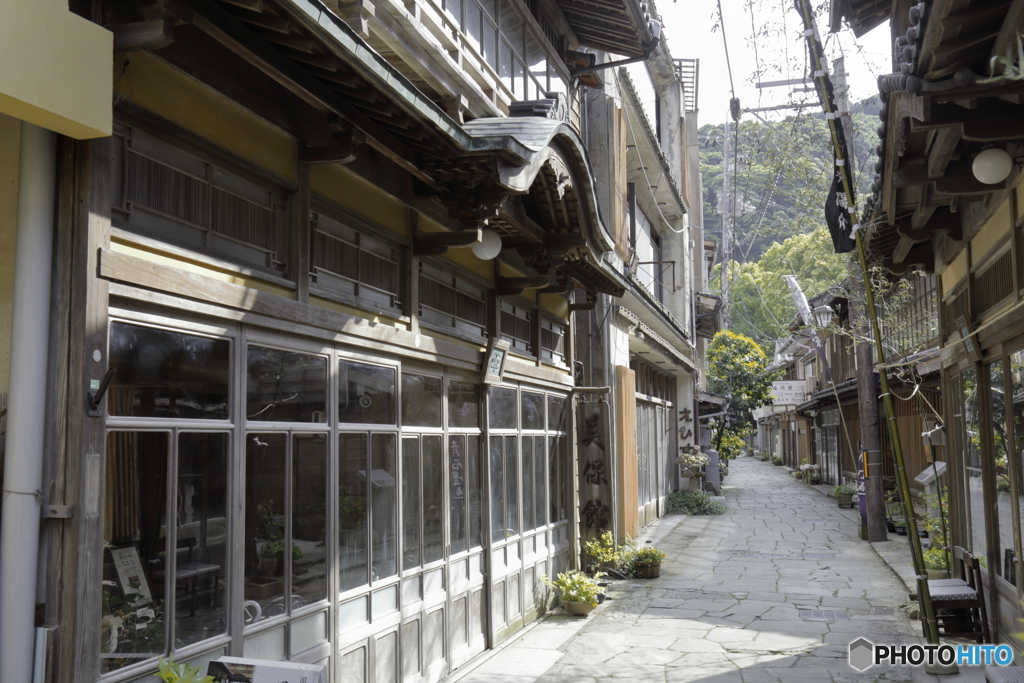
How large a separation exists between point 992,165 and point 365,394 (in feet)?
16.5

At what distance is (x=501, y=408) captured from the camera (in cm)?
1061

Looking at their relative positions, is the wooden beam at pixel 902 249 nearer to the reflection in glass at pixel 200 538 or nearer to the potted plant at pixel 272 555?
the potted plant at pixel 272 555

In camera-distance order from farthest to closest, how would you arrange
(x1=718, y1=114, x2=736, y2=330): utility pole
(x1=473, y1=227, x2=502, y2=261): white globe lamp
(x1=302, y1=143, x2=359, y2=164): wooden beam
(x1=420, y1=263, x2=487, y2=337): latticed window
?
(x1=718, y1=114, x2=736, y2=330): utility pole, (x1=473, y1=227, x2=502, y2=261): white globe lamp, (x1=420, y1=263, x2=487, y2=337): latticed window, (x1=302, y1=143, x2=359, y2=164): wooden beam

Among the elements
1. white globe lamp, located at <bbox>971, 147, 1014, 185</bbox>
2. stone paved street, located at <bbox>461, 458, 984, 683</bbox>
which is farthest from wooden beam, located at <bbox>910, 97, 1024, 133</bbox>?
stone paved street, located at <bbox>461, 458, 984, 683</bbox>

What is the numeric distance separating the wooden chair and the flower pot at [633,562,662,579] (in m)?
5.68

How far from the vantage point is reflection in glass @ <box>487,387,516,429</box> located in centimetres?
1024

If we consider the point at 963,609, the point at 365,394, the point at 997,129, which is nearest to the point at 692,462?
the point at 963,609

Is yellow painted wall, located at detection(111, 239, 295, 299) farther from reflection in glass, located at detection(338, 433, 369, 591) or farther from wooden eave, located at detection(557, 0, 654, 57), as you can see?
wooden eave, located at detection(557, 0, 654, 57)

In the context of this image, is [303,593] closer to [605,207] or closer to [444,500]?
Answer: [444,500]

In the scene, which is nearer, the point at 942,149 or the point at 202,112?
the point at 202,112

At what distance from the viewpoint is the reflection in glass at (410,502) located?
7.86m

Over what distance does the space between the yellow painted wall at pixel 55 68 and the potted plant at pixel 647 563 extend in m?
12.3

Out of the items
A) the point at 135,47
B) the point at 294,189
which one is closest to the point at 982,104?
the point at 294,189

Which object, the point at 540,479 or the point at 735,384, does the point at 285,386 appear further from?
the point at 735,384
